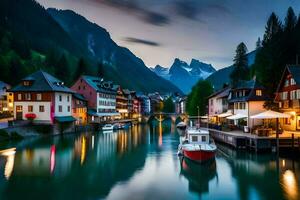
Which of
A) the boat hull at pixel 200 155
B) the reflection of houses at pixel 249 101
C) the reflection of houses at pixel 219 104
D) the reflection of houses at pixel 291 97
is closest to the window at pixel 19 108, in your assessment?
the reflection of houses at pixel 219 104

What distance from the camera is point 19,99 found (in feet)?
273

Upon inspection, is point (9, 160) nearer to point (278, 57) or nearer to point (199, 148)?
point (199, 148)

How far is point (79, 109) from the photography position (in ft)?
333

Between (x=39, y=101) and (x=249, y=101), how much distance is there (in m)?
49.8

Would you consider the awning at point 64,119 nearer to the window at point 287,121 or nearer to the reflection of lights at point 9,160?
the reflection of lights at point 9,160

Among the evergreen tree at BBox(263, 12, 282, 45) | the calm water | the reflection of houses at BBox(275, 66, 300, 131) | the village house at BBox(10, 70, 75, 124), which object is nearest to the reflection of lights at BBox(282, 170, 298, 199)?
the calm water

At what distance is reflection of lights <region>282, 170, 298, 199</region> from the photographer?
2927 centimetres

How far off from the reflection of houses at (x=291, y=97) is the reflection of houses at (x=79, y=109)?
56.9 meters

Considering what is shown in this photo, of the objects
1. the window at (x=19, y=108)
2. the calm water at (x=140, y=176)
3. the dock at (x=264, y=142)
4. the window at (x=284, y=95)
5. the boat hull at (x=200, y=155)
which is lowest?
the calm water at (x=140, y=176)

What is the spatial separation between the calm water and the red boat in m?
1.13

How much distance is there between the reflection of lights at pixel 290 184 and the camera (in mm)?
29273

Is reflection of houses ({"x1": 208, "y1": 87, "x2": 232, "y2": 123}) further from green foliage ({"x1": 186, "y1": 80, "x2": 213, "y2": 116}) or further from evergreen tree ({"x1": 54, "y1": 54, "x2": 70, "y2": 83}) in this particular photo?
evergreen tree ({"x1": 54, "y1": 54, "x2": 70, "y2": 83})

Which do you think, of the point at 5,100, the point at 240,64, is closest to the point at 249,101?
the point at 240,64

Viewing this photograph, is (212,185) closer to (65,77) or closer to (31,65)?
(65,77)
